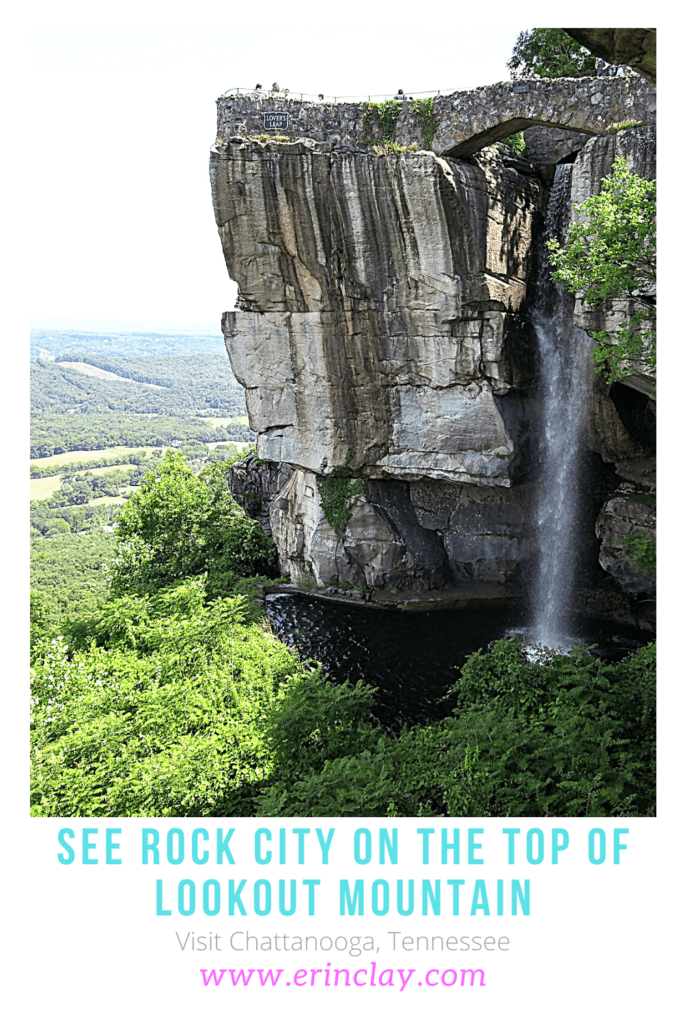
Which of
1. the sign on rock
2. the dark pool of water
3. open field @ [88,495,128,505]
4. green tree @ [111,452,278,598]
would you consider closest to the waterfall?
the dark pool of water

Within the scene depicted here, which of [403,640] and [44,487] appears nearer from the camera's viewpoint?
[403,640]

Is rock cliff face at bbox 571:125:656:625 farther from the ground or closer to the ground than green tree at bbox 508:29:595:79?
closer to the ground

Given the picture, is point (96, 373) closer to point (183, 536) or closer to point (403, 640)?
point (183, 536)

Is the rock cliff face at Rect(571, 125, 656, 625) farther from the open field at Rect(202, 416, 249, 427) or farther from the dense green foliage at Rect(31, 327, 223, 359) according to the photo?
the dense green foliage at Rect(31, 327, 223, 359)

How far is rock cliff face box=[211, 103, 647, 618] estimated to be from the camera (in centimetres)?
1777

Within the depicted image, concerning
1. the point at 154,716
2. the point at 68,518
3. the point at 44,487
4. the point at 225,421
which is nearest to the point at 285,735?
the point at 154,716

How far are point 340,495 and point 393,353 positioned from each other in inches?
171

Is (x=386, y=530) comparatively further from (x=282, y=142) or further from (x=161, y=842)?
(x=161, y=842)

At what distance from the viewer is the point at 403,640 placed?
1877 cm

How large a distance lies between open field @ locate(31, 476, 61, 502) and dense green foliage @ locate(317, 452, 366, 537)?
102 ft

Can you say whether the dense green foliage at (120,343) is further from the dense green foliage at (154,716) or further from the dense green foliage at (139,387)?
the dense green foliage at (154,716)

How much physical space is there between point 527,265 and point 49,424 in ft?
175

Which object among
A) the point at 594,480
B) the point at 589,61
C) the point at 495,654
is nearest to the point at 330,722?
the point at 495,654

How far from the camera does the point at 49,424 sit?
6341cm
